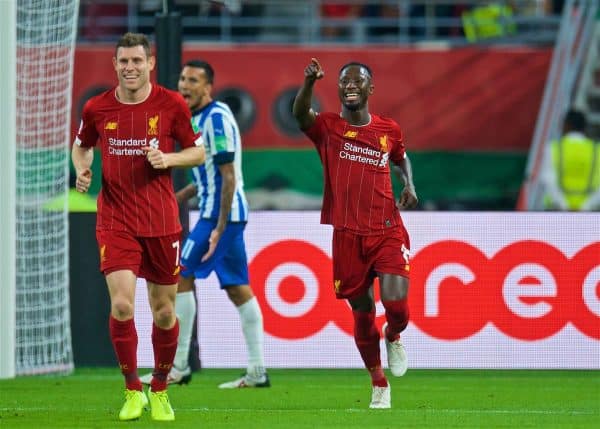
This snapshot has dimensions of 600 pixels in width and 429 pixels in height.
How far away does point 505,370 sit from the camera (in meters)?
12.8

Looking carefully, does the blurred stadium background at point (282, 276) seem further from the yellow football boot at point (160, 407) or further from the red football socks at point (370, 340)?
the yellow football boot at point (160, 407)

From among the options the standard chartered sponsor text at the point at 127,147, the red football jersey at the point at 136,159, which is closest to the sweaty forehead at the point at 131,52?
the red football jersey at the point at 136,159

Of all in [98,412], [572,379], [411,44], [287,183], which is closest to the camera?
[98,412]

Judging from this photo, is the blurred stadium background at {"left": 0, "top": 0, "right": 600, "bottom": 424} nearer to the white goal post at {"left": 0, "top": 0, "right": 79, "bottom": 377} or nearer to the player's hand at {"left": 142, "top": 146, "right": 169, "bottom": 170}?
the white goal post at {"left": 0, "top": 0, "right": 79, "bottom": 377}

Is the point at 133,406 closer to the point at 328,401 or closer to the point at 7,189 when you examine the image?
the point at 328,401

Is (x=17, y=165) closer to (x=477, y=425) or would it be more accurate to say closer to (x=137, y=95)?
(x=137, y=95)

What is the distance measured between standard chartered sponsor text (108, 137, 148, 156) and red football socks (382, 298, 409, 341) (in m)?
1.85

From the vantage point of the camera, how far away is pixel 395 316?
967 centimetres

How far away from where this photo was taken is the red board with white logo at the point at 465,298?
41.2ft

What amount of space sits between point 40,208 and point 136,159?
404 cm

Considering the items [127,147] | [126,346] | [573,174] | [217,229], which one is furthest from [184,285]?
[573,174]

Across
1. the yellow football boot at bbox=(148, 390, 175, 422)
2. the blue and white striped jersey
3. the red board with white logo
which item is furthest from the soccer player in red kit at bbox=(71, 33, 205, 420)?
the red board with white logo

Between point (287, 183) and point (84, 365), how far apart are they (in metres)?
8.87

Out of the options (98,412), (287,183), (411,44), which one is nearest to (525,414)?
(98,412)
